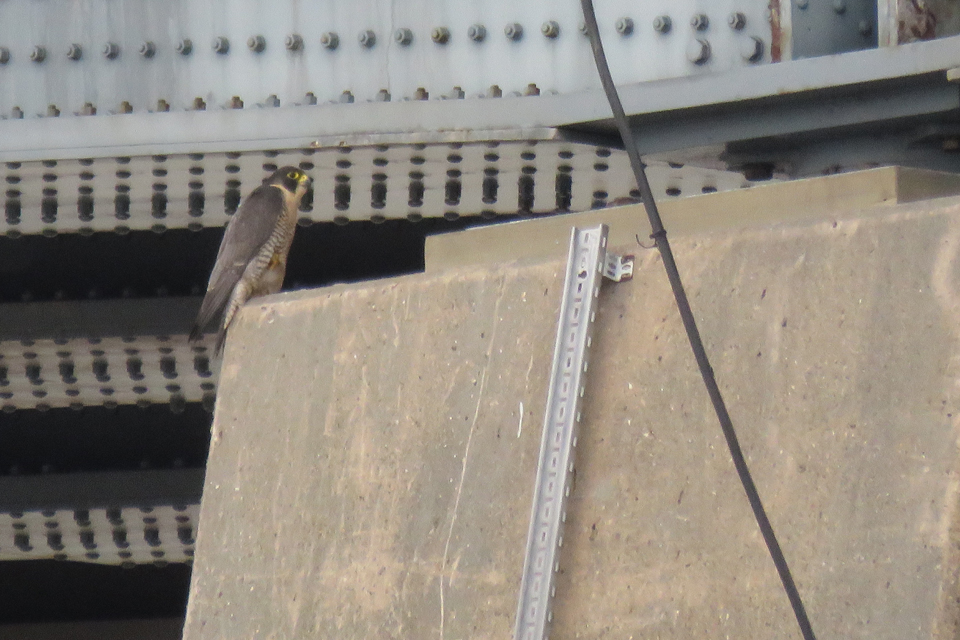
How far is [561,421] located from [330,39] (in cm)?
156

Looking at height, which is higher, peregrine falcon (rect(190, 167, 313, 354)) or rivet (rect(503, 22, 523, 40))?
rivet (rect(503, 22, 523, 40))

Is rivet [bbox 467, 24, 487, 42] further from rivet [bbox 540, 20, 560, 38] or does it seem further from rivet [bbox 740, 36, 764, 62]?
rivet [bbox 740, 36, 764, 62]

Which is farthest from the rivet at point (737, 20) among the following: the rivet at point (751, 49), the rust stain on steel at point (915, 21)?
the rust stain on steel at point (915, 21)

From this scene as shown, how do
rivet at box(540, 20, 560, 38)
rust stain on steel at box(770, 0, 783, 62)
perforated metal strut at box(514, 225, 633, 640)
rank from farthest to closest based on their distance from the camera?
rivet at box(540, 20, 560, 38) → rust stain on steel at box(770, 0, 783, 62) → perforated metal strut at box(514, 225, 633, 640)

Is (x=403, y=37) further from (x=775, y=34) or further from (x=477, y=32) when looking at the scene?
(x=775, y=34)

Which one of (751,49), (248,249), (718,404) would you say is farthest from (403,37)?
(718,404)

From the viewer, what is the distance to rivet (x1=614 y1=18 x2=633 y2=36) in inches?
123

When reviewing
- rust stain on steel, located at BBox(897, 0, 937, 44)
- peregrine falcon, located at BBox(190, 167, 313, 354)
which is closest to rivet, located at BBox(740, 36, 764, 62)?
rust stain on steel, located at BBox(897, 0, 937, 44)

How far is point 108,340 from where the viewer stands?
4.11 meters

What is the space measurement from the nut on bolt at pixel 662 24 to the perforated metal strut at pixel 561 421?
115 centimetres

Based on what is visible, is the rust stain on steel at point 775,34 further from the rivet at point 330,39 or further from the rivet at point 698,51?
the rivet at point 330,39

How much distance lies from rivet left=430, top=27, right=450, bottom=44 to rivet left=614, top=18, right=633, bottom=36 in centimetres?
43

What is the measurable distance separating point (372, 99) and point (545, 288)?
124 centimetres

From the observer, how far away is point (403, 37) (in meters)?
3.22
